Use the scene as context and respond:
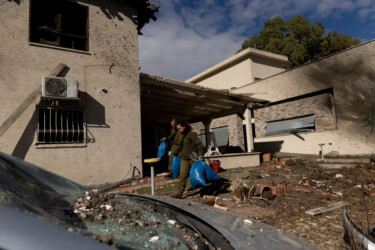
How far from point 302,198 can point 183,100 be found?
21.2 ft

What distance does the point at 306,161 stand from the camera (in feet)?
33.1

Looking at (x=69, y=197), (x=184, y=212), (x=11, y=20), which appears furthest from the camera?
(x=11, y=20)

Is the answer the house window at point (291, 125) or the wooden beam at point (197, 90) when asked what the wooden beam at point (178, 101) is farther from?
the house window at point (291, 125)

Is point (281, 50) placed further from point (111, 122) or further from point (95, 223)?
point (95, 223)

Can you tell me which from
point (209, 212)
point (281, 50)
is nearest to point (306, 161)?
point (209, 212)

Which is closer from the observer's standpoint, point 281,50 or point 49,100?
point 49,100

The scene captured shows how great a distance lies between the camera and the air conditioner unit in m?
6.16

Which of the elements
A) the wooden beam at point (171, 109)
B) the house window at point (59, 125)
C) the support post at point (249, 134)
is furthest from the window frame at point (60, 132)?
the support post at point (249, 134)

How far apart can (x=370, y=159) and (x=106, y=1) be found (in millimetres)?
11038

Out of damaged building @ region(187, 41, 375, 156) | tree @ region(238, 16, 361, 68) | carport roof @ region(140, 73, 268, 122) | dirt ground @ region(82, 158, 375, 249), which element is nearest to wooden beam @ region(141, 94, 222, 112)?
carport roof @ region(140, 73, 268, 122)

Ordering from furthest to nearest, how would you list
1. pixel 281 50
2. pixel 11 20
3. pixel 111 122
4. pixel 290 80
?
1. pixel 281 50
2. pixel 290 80
3. pixel 111 122
4. pixel 11 20

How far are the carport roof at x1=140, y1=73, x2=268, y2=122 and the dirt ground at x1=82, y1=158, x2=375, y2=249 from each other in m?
3.32

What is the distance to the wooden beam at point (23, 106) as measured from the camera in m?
5.76

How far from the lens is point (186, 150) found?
544 centimetres
